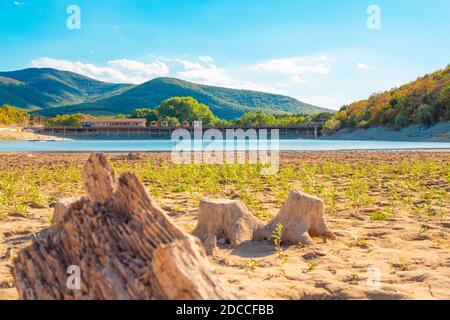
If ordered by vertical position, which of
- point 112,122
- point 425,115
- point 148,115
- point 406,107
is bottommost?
point 425,115

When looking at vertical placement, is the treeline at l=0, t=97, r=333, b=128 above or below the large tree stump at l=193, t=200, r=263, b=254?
above

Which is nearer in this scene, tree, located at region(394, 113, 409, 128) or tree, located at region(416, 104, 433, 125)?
tree, located at region(416, 104, 433, 125)

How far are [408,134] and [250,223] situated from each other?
2191 inches

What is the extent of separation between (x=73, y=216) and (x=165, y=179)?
35.8 ft

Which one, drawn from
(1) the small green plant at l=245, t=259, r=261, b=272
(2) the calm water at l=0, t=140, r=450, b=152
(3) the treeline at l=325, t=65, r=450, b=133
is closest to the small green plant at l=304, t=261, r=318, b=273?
(1) the small green plant at l=245, t=259, r=261, b=272

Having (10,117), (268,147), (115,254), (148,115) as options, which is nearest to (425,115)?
(268,147)

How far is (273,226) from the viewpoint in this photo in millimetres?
6723

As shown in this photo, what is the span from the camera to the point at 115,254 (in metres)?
2.99

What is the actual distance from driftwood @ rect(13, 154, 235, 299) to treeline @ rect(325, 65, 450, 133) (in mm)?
58075

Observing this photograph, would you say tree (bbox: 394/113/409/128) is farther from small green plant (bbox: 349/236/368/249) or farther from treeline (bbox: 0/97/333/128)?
treeline (bbox: 0/97/333/128)

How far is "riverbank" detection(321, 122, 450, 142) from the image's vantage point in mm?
50931

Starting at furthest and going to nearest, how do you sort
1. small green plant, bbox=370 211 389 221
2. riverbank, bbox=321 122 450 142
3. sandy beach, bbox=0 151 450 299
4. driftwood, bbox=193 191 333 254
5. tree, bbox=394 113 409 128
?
tree, bbox=394 113 409 128 → riverbank, bbox=321 122 450 142 → small green plant, bbox=370 211 389 221 → driftwood, bbox=193 191 333 254 → sandy beach, bbox=0 151 450 299

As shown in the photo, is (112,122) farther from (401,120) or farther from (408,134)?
(408,134)
